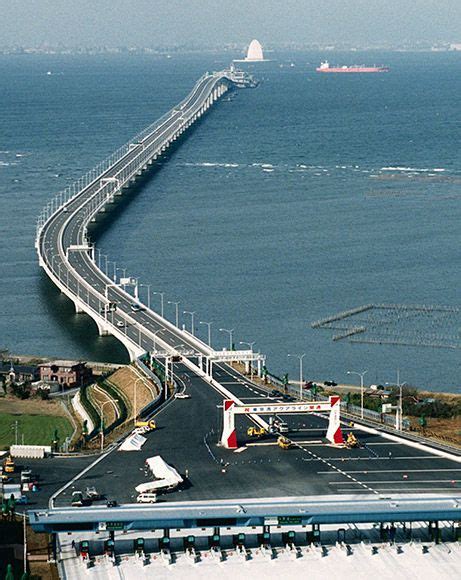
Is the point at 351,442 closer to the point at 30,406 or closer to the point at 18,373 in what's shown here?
the point at 30,406

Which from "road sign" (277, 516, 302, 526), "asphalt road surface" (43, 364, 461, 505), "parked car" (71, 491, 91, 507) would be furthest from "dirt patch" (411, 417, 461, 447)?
"parked car" (71, 491, 91, 507)

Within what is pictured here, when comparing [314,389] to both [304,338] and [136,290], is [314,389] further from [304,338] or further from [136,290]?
[136,290]

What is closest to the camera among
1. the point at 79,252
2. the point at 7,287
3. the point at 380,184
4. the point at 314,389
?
the point at 314,389

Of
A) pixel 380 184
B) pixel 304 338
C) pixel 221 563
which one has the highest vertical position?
pixel 380 184

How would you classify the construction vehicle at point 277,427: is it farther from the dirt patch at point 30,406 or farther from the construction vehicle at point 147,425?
the dirt patch at point 30,406

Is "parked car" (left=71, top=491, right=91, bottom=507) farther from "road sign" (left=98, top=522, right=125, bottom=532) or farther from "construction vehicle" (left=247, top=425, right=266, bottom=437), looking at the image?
"construction vehicle" (left=247, top=425, right=266, bottom=437)

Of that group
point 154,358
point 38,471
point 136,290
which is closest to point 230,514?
point 38,471

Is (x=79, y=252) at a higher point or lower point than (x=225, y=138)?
lower
